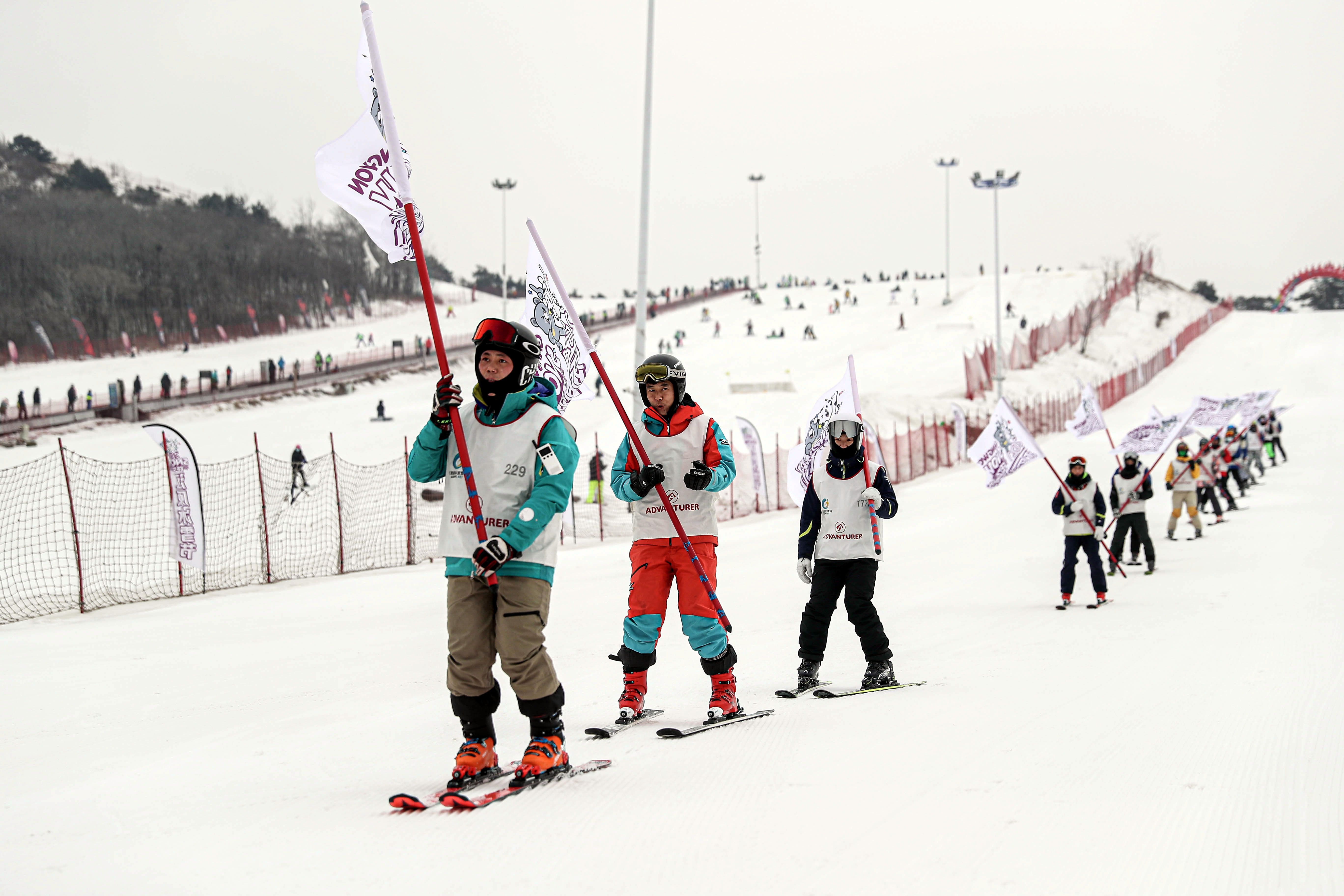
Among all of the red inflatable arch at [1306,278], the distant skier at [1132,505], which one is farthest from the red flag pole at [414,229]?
the red inflatable arch at [1306,278]

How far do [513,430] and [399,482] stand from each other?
18238mm

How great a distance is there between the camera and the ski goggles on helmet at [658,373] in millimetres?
5598

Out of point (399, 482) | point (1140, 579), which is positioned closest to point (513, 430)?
point (1140, 579)

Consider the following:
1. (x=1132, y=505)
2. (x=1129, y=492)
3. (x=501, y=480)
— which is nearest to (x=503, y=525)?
(x=501, y=480)

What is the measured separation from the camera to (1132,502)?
1380 cm

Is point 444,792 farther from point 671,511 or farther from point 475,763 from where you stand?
point 671,511

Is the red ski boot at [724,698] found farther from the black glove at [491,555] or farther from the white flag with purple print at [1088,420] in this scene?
the white flag with purple print at [1088,420]

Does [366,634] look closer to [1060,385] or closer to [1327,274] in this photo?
[1060,385]

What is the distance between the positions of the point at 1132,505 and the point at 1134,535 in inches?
16.6

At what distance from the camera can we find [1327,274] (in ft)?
317

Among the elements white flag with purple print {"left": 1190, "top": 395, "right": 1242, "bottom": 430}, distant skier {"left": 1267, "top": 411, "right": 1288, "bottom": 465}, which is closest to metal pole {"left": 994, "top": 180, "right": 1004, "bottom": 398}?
distant skier {"left": 1267, "top": 411, "right": 1288, "bottom": 465}

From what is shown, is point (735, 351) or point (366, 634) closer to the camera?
point (366, 634)

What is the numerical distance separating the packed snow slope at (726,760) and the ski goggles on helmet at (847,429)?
1679 mm

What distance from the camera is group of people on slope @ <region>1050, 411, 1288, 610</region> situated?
1112cm
